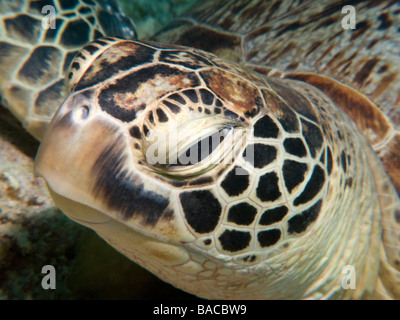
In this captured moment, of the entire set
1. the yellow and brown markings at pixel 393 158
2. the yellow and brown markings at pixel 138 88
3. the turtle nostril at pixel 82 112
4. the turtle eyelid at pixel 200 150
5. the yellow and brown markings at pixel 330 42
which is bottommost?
the yellow and brown markings at pixel 393 158

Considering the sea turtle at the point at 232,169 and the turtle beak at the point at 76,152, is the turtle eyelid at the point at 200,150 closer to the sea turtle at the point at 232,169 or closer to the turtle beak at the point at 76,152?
the sea turtle at the point at 232,169

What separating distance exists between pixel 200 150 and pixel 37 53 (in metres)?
1.15

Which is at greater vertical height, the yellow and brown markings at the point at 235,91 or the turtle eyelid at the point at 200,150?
the yellow and brown markings at the point at 235,91

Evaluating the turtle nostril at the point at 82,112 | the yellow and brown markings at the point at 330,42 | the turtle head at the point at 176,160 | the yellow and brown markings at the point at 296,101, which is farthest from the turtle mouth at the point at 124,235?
the yellow and brown markings at the point at 330,42

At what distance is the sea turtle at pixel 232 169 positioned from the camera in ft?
2.21

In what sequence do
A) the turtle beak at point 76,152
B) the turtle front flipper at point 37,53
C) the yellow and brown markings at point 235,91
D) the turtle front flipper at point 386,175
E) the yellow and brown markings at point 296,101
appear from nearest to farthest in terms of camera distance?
the turtle beak at point 76,152, the yellow and brown markings at point 235,91, the yellow and brown markings at point 296,101, the turtle front flipper at point 386,175, the turtle front flipper at point 37,53

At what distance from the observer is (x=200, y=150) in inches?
27.5

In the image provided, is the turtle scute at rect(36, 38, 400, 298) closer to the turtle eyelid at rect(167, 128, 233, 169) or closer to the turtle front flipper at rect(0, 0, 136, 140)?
the turtle eyelid at rect(167, 128, 233, 169)

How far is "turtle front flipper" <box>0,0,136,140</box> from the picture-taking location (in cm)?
128

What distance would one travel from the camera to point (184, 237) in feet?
2.40

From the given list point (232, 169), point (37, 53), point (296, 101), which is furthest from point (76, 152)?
point (37, 53)

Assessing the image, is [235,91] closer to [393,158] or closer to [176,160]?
[176,160]

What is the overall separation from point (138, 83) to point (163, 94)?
0.07 meters

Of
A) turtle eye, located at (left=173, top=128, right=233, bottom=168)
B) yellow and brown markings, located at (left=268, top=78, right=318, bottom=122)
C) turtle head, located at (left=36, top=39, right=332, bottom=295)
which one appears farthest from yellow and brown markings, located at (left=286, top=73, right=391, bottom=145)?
turtle eye, located at (left=173, top=128, right=233, bottom=168)
